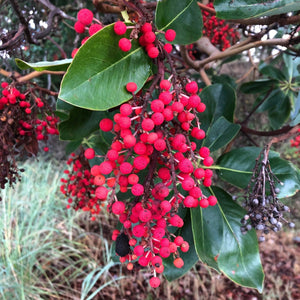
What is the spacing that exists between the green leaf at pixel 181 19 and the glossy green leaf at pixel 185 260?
488 millimetres

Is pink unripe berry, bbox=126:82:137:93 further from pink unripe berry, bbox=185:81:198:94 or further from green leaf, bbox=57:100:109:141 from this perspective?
green leaf, bbox=57:100:109:141

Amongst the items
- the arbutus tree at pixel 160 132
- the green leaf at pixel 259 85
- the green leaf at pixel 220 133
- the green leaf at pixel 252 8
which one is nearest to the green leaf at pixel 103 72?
the arbutus tree at pixel 160 132

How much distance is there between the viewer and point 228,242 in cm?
78

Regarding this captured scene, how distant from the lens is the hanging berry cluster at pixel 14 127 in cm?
76

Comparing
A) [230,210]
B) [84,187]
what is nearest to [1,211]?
[84,187]

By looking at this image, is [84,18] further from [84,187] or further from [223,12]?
[84,187]

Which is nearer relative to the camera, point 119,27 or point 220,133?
point 119,27

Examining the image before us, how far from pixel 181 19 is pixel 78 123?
0.34 metres

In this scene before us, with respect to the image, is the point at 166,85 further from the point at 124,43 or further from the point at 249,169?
the point at 249,169

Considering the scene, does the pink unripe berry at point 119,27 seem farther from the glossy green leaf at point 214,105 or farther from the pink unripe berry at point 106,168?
the glossy green leaf at point 214,105

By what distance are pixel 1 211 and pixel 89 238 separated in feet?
2.78

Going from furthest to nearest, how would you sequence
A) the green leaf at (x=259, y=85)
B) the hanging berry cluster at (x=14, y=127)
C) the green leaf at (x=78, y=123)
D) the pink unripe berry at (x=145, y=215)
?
the green leaf at (x=259, y=85) → the hanging berry cluster at (x=14, y=127) → the green leaf at (x=78, y=123) → the pink unripe berry at (x=145, y=215)

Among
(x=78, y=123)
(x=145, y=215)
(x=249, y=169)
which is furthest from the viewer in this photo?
(x=249, y=169)

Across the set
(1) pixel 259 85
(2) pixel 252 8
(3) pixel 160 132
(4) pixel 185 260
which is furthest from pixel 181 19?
(1) pixel 259 85
